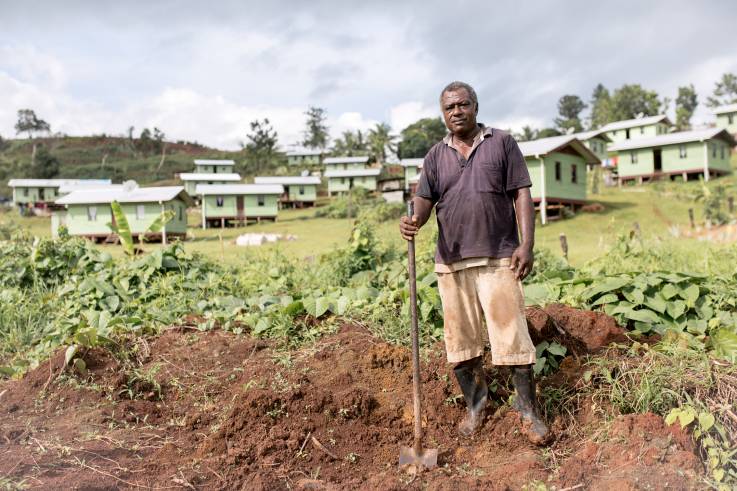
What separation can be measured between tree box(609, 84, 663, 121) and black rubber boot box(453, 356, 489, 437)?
2469 inches

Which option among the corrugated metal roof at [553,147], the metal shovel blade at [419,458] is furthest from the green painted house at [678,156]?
the metal shovel blade at [419,458]

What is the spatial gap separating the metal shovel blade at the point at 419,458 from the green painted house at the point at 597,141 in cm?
4620

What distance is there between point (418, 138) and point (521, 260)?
63402 mm

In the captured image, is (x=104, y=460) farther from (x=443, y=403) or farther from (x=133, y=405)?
(x=443, y=403)

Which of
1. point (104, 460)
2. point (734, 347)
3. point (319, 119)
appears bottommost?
point (104, 460)

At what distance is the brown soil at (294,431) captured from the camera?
3072 millimetres

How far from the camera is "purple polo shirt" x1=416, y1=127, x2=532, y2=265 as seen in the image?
11.3 ft

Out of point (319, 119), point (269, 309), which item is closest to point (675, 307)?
point (269, 309)

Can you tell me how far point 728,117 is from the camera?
48250 mm

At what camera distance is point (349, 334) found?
5113 mm

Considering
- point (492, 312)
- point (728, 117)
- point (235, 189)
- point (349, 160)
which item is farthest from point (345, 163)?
point (492, 312)

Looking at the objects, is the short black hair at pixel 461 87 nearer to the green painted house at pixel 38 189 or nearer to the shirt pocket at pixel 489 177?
the shirt pocket at pixel 489 177

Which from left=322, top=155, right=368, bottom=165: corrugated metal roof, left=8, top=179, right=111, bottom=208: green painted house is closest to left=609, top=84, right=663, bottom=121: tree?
left=322, top=155, right=368, bottom=165: corrugated metal roof

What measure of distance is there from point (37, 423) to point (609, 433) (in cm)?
370
